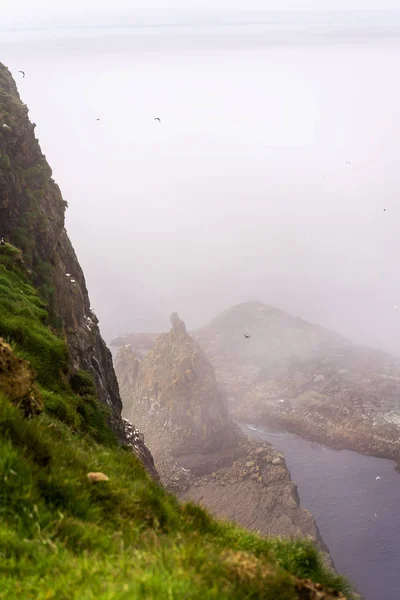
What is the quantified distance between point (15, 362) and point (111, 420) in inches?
726

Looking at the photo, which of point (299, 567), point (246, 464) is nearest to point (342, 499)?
point (246, 464)

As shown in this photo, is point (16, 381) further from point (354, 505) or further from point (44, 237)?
point (354, 505)

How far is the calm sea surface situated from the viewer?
116438mm

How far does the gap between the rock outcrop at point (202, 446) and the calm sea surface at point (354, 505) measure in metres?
10.3

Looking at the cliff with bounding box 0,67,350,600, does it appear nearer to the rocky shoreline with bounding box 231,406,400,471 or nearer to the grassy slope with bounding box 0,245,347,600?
the grassy slope with bounding box 0,245,347,600

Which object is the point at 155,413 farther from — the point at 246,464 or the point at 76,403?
the point at 76,403

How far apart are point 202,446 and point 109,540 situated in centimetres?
16455

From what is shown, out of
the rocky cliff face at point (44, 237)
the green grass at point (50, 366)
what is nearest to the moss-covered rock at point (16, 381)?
the green grass at point (50, 366)

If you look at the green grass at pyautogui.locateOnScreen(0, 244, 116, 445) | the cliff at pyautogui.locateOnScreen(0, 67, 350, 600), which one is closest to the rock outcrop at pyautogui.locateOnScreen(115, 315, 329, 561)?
the green grass at pyautogui.locateOnScreen(0, 244, 116, 445)

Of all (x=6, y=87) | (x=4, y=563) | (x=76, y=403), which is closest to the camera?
(x=4, y=563)

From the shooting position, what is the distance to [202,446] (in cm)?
16438

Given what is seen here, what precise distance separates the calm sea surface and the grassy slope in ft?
352

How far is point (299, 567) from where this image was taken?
795 cm

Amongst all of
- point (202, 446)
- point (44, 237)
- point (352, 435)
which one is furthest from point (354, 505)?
point (44, 237)
